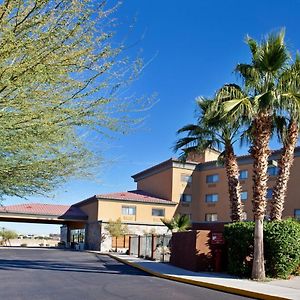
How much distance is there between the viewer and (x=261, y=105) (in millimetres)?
19172

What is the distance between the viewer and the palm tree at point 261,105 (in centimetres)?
1917

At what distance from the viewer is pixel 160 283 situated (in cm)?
1830

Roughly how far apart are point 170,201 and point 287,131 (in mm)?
36645

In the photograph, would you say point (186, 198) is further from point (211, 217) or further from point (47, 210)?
point (47, 210)

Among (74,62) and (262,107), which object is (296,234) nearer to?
(262,107)

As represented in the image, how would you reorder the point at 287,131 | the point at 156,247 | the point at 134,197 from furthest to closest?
the point at 134,197 < the point at 156,247 < the point at 287,131

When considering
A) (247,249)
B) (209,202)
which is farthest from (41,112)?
(209,202)

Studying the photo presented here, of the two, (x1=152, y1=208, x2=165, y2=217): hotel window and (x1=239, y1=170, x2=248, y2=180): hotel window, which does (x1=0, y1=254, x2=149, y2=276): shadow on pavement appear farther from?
(x1=152, y1=208, x2=165, y2=217): hotel window

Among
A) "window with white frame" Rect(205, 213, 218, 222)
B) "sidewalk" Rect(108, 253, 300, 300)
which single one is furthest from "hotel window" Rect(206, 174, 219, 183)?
"sidewalk" Rect(108, 253, 300, 300)

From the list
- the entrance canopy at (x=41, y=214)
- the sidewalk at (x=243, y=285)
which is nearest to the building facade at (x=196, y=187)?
the entrance canopy at (x=41, y=214)

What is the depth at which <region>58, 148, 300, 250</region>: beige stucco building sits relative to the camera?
2080 inches

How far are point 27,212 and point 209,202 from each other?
20.9 metres

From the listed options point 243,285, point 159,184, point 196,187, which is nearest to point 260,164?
point 243,285

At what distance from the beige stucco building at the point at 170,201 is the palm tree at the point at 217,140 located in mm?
25854
